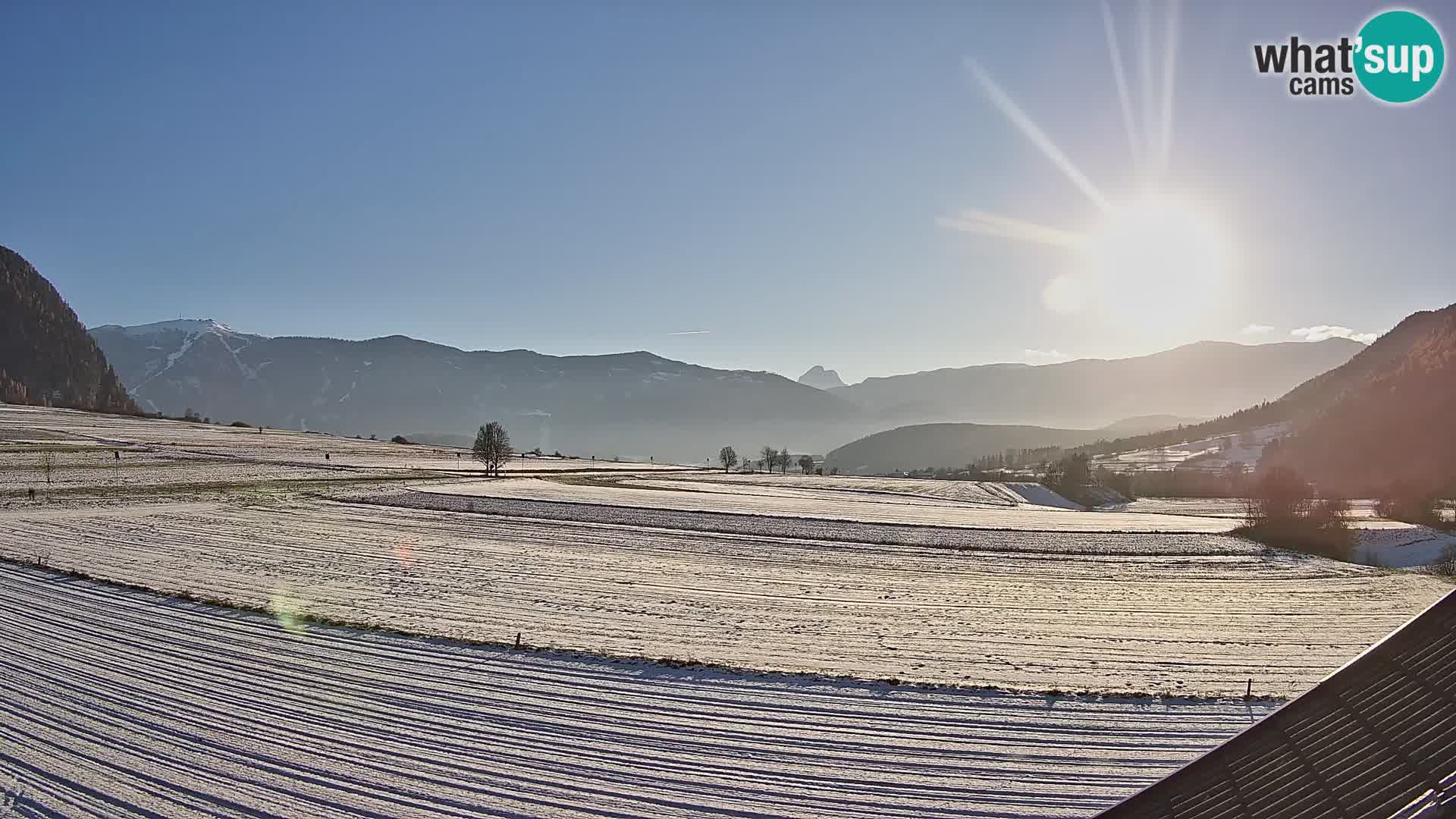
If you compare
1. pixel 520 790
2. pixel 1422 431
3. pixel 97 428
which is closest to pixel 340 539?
pixel 520 790

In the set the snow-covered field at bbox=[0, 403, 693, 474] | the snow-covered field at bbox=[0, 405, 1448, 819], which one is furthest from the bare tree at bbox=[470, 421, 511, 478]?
the snow-covered field at bbox=[0, 405, 1448, 819]

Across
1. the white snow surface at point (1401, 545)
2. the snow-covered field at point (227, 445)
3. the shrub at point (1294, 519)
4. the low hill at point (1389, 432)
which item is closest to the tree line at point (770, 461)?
the snow-covered field at point (227, 445)

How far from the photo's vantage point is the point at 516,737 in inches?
548

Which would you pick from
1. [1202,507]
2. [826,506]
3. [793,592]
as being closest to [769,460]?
[1202,507]

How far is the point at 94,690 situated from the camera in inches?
621

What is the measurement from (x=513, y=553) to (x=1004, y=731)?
88.6 feet

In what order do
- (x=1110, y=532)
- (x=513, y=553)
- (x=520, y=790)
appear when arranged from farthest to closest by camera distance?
(x=1110, y=532)
(x=513, y=553)
(x=520, y=790)

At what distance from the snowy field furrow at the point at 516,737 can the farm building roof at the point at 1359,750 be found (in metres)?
8.11

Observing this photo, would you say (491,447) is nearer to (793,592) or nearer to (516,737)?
(793,592)

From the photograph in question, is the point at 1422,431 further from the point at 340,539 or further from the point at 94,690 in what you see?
the point at 94,690

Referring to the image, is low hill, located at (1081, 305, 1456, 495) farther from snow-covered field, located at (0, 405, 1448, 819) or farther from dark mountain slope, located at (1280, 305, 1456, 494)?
snow-covered field, located at (0, 405, 1448, 819)

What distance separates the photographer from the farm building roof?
3.46 meters

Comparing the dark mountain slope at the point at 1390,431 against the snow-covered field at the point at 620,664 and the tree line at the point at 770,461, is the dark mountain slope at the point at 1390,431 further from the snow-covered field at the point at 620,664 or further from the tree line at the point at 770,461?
the snow-covered field at the point at 620,664

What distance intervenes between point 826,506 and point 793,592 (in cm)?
4034
